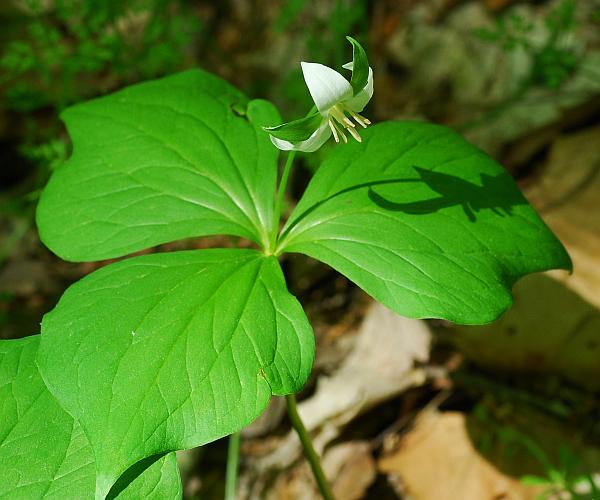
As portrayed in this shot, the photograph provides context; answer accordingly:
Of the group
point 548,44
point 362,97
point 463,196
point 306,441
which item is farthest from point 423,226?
point 548,44

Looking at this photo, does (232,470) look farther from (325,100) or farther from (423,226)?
(325,100)

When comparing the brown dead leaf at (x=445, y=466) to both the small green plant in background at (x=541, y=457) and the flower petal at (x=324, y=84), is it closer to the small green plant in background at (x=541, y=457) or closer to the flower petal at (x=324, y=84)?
the small green plant in background at (x=541, y=457)

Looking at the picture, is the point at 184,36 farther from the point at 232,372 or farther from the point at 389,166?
the point at 232,372

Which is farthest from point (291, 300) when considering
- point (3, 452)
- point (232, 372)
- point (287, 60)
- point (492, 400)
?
point (287, 60)

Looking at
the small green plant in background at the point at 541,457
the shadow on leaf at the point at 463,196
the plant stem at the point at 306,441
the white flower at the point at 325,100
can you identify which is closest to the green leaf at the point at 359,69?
the white flower at the point at 325,100

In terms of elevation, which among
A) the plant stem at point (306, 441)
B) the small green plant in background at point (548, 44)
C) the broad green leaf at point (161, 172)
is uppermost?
the small green plant in background at point (548, 44)
